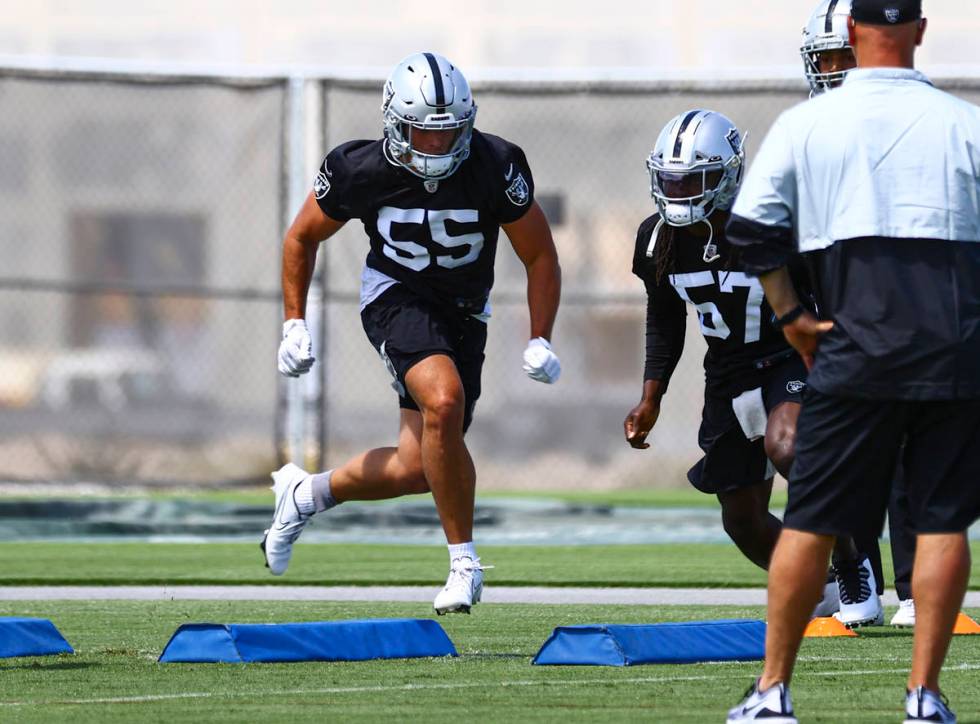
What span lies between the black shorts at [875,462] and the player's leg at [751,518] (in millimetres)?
2371

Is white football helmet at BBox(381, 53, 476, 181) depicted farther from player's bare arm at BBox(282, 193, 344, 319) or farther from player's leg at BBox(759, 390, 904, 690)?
player's leg at BBox(759, 390, 904, 690)

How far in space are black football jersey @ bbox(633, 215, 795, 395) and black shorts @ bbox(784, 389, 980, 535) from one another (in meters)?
2.21

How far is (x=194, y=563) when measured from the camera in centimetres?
1088

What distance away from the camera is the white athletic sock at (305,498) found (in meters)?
8.11

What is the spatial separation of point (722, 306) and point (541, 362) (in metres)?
0.82

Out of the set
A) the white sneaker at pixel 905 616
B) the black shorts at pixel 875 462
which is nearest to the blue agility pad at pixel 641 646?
the white sneaker at pixel 905 616

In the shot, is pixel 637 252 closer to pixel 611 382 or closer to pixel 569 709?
pixel 569 709

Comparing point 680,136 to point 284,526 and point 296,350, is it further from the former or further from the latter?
point 284,526

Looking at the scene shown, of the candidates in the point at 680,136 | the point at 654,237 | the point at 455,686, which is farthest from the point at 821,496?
the point at 654,237

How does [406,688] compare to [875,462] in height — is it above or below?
below

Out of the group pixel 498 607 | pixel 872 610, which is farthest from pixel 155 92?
pixel 872 610

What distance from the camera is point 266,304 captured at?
653 inches

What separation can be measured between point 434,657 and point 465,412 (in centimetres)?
148

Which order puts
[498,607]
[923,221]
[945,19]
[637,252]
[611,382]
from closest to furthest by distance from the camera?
[923,221] < [637,252] < [498,607] < [611,382] < [945,19]
